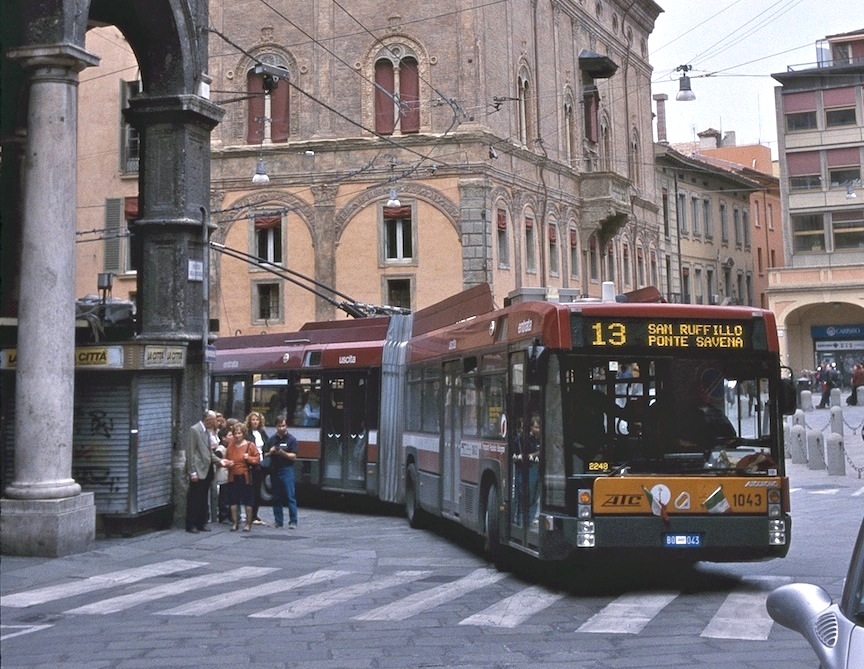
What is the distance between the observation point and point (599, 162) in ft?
153

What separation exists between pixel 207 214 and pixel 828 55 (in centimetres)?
4957

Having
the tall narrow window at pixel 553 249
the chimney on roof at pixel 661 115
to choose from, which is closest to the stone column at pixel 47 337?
the tall narrow window at pixel 553 249

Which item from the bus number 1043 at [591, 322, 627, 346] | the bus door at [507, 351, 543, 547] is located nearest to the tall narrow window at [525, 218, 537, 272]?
the bus door at [507, 351, 543, 547]

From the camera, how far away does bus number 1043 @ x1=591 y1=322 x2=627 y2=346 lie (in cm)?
1155

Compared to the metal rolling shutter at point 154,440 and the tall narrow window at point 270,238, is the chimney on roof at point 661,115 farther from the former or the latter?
the metal rolling shutter at point 154,440

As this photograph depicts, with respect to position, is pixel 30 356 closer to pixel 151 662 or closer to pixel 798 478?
pixel 151 662

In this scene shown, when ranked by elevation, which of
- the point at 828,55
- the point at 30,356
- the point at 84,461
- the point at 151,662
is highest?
the point at 828,55

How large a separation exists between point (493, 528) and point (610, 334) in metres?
2.91

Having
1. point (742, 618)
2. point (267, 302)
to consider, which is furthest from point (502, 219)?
point (742, 618)

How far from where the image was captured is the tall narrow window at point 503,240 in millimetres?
37125

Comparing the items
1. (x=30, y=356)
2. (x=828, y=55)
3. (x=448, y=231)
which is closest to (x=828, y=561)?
(x=30, y=356)

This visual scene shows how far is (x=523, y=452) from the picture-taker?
479 inches

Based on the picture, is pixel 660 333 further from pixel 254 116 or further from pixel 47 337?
pixel 254 116

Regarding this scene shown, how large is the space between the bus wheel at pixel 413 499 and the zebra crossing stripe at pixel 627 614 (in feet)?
22.2
